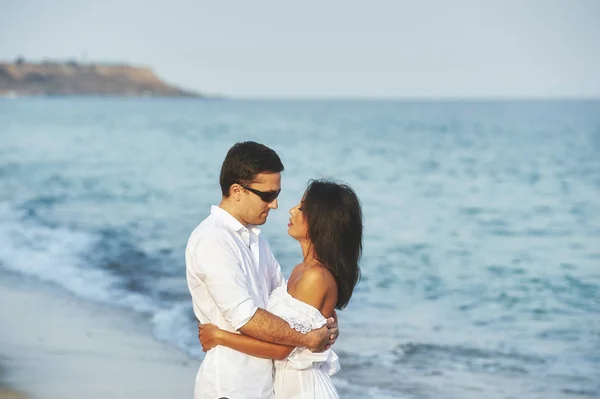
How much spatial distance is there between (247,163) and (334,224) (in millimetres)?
465

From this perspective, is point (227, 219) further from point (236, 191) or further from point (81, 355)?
point (81, 355)

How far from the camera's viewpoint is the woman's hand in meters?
4.05

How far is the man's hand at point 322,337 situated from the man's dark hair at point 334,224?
8.1 inches

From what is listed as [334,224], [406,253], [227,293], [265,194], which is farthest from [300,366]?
[406,253]

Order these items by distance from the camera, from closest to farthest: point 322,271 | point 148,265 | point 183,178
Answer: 1. point 322,271
2. point 148,265
3. point 183,178

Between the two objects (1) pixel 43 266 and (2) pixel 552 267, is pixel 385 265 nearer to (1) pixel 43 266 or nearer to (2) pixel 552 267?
(2) pixel 552 267

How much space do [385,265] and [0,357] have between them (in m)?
8.58

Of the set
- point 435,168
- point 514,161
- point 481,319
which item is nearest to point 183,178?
point 435,168

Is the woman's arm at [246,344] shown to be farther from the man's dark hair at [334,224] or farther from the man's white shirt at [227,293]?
the man's dark hair at [334,224]

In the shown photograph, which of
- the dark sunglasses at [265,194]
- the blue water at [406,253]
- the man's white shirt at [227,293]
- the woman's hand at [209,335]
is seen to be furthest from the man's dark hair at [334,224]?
the blue water at [406,253]

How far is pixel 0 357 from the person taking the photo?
8.52 meters

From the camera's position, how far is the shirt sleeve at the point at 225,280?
391 cm

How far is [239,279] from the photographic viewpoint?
12.9ft

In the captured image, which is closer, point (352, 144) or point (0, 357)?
point (0, 357)
